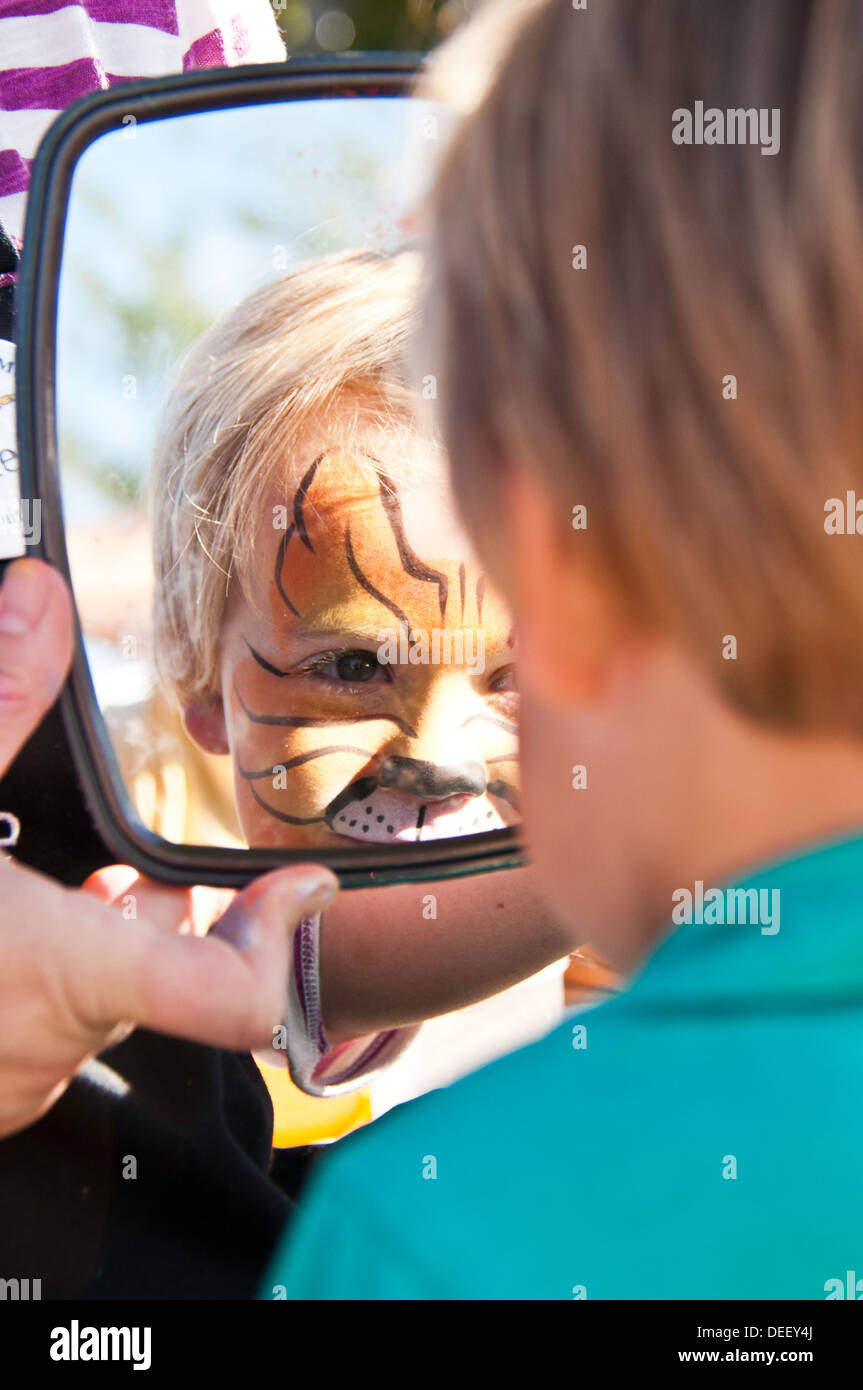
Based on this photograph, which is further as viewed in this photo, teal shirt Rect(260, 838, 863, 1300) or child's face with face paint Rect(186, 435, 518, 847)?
child's face with face paint Rect(186, 435, 518, 847)

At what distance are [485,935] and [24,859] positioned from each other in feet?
1.07

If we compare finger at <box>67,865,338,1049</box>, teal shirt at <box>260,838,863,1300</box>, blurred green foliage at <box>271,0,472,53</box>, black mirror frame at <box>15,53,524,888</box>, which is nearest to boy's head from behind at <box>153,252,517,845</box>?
black mirror frame at <box>15,53,524,888</box>

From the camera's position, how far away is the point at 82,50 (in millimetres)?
799

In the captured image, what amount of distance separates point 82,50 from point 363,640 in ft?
1.45

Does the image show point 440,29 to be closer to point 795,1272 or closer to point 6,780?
point 6,780

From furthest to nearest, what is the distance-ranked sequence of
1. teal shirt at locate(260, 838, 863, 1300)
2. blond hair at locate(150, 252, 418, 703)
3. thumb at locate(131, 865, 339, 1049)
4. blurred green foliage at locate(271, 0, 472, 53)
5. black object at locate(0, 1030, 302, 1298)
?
blurred green foliage at locate(271, 0, 472, 53)
blond hair at locate(150, 252, 418, 703)
black object at locate(0, 1030, 302, 1298)
thumb at locate(131, 865, 339, 1049)
teal shirt at locate(260, 838, 863, 1300)

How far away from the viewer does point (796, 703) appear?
0.38m

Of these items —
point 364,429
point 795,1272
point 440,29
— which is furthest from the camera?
point 364,429

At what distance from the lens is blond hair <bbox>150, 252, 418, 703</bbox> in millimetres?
719

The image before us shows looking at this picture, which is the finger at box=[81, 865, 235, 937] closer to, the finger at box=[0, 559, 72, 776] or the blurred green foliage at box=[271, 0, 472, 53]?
the finger at box=[0, 559, 72, 776]

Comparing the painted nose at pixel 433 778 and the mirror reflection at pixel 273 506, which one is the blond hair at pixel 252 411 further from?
the painted nose at pixel 433 778

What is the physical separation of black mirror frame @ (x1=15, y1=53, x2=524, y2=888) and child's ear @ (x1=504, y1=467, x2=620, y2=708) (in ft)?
0.74

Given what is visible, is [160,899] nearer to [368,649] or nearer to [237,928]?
[237,928]
